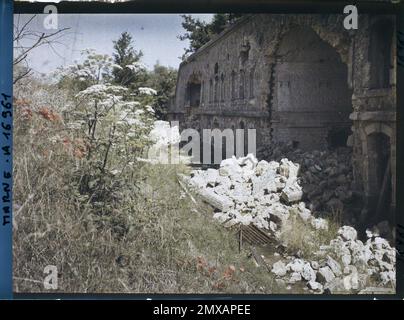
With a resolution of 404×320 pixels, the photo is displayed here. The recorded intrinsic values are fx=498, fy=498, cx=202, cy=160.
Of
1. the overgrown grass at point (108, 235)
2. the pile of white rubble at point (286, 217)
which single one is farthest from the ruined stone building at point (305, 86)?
the overgrown grass at point (108, 235)

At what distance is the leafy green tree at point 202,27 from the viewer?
19.1ft

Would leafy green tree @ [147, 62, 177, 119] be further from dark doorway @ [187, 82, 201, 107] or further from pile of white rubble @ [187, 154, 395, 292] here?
pile of white rubble @ [187, 154, 395, 292]

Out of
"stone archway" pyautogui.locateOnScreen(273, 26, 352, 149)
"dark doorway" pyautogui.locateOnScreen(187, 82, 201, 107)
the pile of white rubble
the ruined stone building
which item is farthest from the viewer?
"dark doorway" pyautogui.locateOnScreen(187, 82, 201, 107)

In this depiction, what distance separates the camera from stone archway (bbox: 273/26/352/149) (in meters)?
6.05

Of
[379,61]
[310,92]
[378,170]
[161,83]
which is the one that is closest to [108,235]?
[161,83]

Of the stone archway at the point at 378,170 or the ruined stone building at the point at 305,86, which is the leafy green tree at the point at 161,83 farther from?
the stone archway at the point at 378,170

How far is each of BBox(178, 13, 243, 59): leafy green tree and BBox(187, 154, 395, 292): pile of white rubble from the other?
4.88 ft

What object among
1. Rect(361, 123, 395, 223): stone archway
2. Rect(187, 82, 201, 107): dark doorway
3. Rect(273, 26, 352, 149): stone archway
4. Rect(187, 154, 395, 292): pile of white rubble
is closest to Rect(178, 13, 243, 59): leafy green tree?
Rect(187, 82, 201, 107): dark doorway

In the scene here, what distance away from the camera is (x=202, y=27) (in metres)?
5.89

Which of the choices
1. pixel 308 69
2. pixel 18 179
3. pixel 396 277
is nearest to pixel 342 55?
pixel 308 69

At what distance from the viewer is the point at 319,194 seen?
6.11 metres

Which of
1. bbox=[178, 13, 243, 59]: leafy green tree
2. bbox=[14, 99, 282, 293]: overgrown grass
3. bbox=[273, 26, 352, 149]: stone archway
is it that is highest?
bbox=[178, 13, 243, 59]: leafy green tree

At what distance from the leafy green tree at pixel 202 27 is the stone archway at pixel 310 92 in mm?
866
